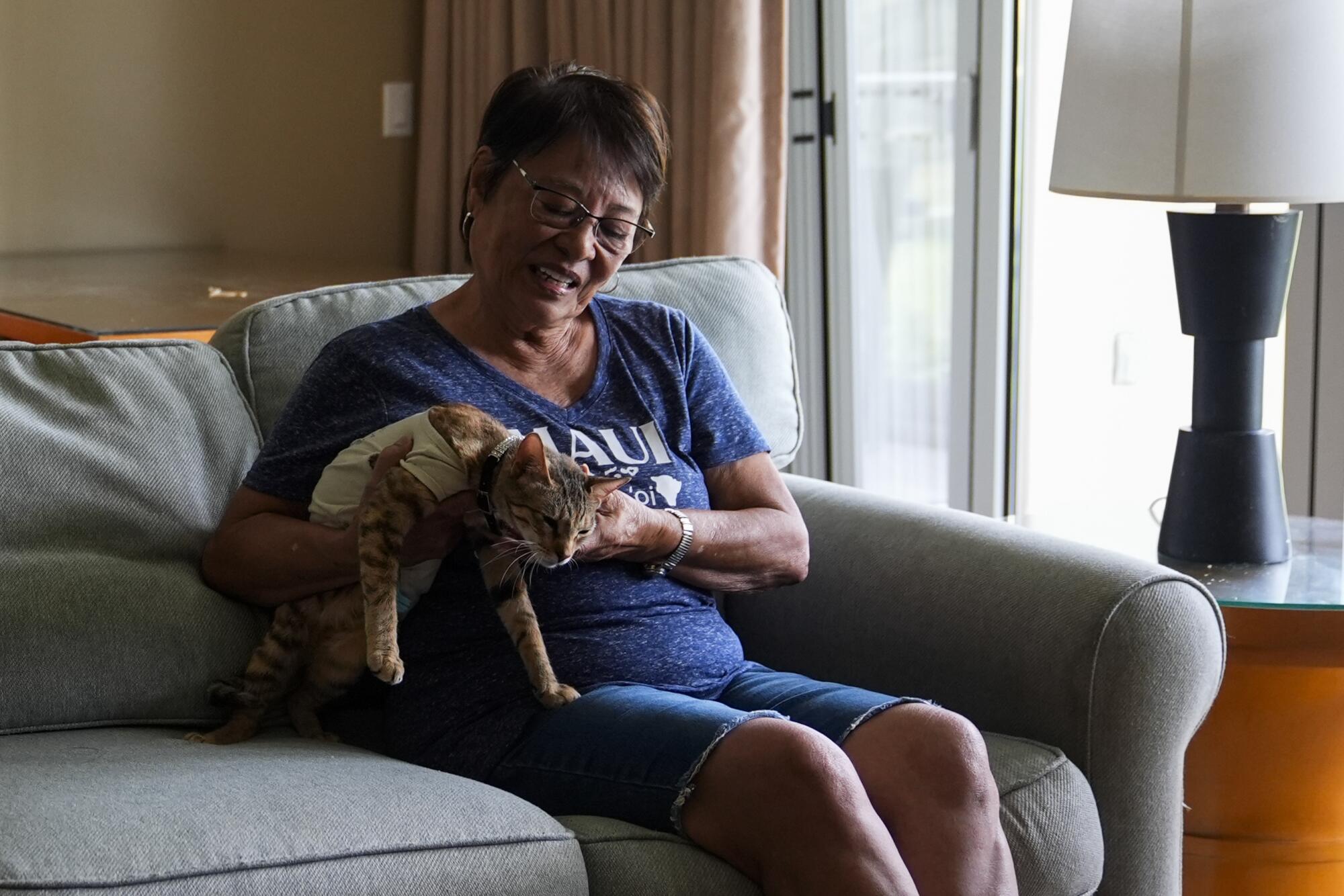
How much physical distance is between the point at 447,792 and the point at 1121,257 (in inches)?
101

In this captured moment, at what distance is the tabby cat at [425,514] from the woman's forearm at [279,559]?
23 millimetres

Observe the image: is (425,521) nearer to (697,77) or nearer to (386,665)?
(386,665)

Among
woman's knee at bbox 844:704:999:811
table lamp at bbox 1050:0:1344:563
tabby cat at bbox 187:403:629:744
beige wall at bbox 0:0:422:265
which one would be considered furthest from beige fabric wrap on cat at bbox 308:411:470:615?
beige wall at bbox 0:0:422:265

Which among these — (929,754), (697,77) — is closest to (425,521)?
(929,754)

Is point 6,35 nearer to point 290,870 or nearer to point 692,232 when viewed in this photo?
point 692,232

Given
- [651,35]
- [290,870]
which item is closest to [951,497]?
[651,35]

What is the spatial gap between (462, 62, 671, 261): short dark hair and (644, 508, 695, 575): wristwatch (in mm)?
368

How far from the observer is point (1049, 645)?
1.65 m

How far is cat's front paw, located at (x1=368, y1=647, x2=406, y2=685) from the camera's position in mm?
1546

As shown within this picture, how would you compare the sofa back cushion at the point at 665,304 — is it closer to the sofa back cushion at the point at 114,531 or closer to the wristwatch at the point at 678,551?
the sofa back cushion at the point at 114,531

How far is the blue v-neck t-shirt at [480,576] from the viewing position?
5.27 feet

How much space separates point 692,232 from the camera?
3100 mm

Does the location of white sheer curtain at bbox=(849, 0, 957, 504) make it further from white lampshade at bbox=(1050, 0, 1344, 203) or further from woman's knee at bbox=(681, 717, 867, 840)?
woman's knee at bbox=(681, 717, 867, 840)

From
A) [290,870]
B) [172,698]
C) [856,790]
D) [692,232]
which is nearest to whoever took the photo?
[290,870]
